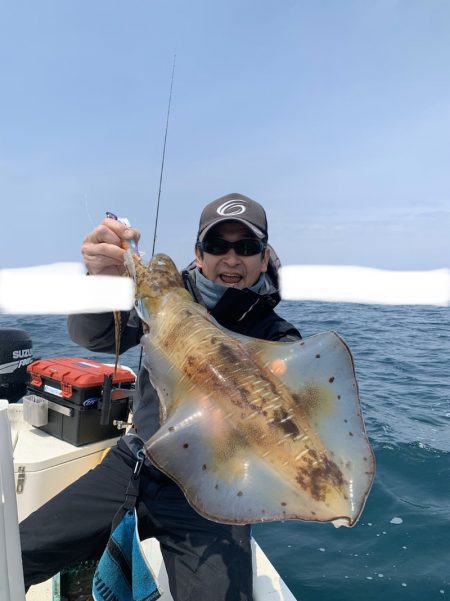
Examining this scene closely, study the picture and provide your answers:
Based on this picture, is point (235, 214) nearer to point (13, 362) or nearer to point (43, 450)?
point (43, 450)

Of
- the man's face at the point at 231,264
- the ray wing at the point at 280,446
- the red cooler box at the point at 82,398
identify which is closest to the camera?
the ray wing at the point at 280,446

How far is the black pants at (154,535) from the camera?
289cm

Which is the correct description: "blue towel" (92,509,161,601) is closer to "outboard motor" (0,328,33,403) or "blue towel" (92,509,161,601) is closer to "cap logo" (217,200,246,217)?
"cap logo" (217,200,246,217)

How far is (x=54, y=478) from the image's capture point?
4.73 meters

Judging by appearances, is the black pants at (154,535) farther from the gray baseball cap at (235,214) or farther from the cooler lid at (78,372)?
the gray baseball cap at (235,214)

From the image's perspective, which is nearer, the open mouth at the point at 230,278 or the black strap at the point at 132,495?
the black strap at the point at 132,495

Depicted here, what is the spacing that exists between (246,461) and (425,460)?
6293 mm

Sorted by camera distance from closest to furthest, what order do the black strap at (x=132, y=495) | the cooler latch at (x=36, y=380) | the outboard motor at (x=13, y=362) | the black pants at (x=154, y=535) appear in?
the black pants at (x=154, y=535) → the black strap at (x=132, y=495) → the cooler latch at (x=36, y=380) → the outboard motor at (x=13, y=362)

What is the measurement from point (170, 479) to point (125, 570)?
644 millimetres

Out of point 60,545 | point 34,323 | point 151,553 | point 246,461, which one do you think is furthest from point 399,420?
point 34,323

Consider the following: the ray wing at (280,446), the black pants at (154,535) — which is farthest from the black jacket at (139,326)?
the ray wing at (280,446)

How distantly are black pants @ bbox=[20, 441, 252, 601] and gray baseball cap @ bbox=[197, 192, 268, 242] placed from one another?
1.94 m

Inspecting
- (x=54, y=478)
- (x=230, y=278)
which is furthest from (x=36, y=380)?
(x=230, y=278)

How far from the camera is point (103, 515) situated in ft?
10.6
